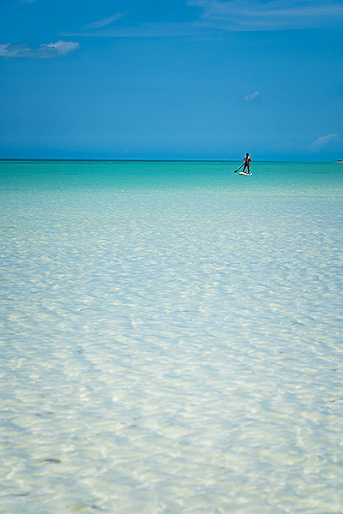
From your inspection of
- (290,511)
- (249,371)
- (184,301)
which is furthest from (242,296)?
(290,511)

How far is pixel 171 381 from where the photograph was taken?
12.0 feet

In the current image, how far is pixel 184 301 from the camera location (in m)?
5.52

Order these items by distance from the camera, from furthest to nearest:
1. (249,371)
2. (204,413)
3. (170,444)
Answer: (249,371)
(204,413)
(170,444)

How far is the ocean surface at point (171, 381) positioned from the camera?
2502 mm

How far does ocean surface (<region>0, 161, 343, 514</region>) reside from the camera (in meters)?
2.50

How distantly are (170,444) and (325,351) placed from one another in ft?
5.74

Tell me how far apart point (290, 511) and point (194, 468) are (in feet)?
1.58

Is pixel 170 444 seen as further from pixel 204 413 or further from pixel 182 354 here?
pixel 182 354

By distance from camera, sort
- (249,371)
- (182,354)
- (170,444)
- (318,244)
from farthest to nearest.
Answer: (318,244) < (182,354) < (249,371) < (170,444)

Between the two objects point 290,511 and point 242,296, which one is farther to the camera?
point 242,296

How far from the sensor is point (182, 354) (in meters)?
4.12

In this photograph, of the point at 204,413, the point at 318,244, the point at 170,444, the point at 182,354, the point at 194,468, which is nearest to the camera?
the point at 194,468

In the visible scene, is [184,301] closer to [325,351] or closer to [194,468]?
[325,351]

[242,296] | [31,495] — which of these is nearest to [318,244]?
[242,296]
